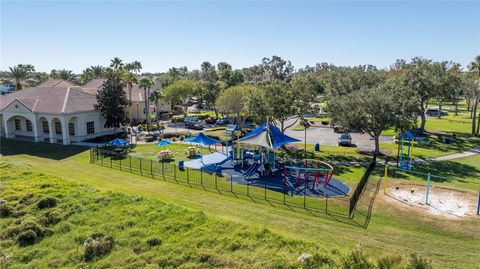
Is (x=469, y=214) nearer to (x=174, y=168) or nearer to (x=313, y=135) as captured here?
(x=174, y=168)

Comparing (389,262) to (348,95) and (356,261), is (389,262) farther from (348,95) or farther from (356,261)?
(348,95)

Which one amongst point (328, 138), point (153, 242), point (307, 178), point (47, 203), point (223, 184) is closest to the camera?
point (153, 242)

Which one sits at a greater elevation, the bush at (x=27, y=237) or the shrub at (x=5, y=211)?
the shrub at (x=5, y=211)

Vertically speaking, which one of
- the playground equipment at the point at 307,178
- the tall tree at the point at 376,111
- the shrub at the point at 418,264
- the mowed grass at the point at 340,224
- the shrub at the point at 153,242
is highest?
the tall tree at the point at 376,111

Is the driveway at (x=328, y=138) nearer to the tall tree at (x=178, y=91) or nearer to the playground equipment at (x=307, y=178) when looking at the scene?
the playground equipment at (x=307, y=178)

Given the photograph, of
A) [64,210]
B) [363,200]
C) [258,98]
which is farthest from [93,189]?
[258,98]

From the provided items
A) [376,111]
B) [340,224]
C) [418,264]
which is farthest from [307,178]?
[418,264]

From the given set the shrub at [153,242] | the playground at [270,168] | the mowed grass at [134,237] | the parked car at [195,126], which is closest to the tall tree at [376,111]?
the playground at [270,168]
